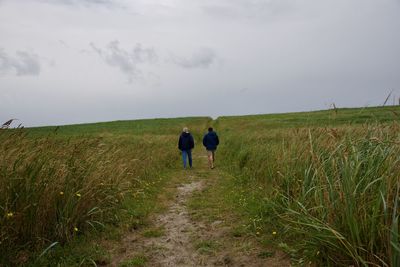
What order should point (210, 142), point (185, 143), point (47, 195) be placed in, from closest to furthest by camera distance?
point (47, 195)
point (185, 143)
point (210, 142)

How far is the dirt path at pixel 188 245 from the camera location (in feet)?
17.5

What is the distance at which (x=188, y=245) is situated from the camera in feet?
20.1

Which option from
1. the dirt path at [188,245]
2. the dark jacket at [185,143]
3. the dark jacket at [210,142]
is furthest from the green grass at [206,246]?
the dark jacket at [210,142]

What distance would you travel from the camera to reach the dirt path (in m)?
5.35

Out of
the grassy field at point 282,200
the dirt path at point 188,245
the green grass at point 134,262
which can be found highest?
the grassy field at point 282,200

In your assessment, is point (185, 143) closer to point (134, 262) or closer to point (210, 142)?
point (210, 142)

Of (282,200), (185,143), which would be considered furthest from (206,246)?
(185,143)

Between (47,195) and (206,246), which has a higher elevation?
(47,195)

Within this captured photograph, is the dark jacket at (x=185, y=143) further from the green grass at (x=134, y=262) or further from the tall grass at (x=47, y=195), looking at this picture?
the green grass at (x=134, y=262)

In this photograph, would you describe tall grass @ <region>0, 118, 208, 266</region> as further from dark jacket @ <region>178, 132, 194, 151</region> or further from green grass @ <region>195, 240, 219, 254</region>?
dark jacket @ <region>178, 132, 194, 151</region>

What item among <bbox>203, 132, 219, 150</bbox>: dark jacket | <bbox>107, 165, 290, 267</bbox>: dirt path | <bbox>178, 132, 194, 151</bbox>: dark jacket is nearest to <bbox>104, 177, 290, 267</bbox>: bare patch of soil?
<bbox>107, 165, 290, 267</bbox>: dirt path

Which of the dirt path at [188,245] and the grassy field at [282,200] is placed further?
the dirt path at [188,245]

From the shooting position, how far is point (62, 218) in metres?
5.71

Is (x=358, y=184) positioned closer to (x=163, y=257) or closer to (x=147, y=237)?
(x=163, y=257)
